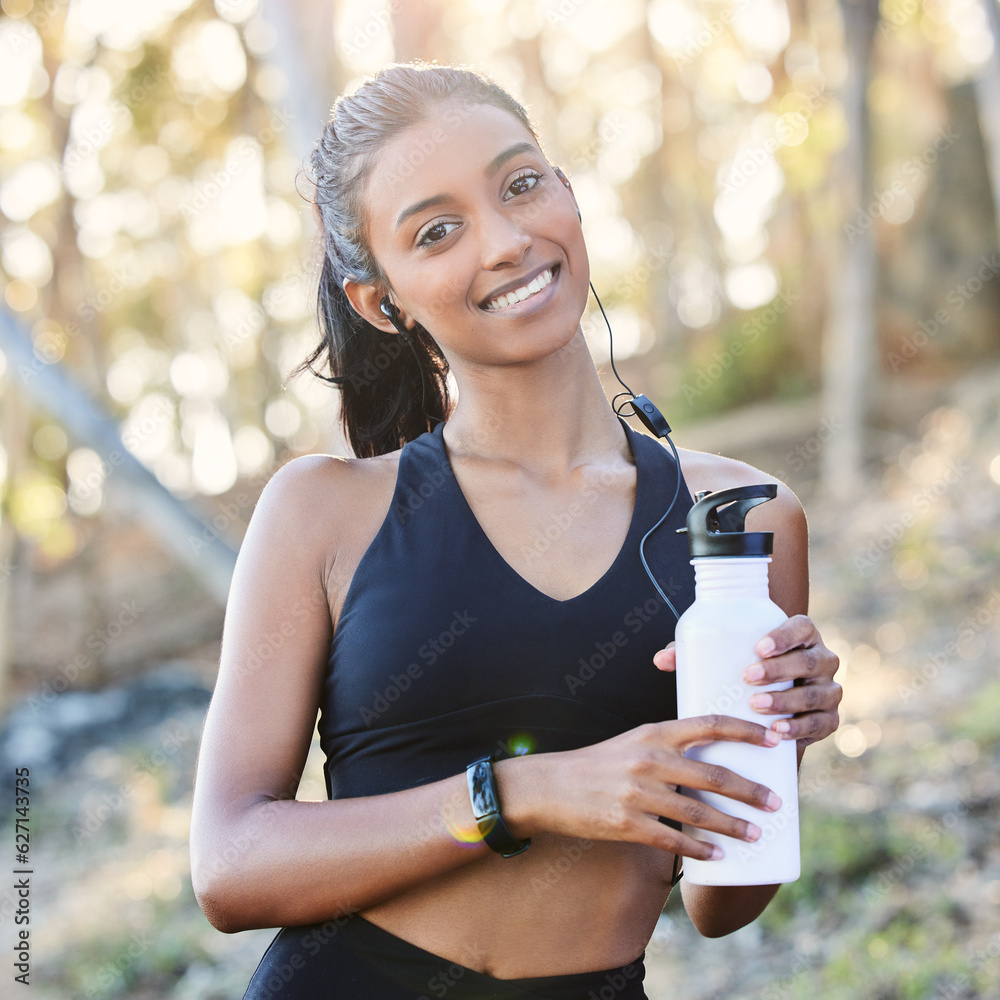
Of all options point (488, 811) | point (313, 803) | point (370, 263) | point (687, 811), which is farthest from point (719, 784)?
point (370, 263)

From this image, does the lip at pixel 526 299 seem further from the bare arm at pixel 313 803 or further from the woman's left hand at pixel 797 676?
the woman's left hand at pixel 797 676

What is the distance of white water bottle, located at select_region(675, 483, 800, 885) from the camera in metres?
1.57

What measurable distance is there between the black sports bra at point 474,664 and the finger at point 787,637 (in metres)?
0.40

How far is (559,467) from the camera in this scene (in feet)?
7.41

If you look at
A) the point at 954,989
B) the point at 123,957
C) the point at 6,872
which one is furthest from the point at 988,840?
the point at 6,872

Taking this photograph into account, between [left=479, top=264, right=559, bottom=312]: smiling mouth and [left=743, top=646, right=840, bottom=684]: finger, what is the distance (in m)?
0.82

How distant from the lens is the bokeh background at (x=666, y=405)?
18.2 feet

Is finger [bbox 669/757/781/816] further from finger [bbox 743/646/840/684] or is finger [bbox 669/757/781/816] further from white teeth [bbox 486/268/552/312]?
white teeth [bbox 486/268/552/312]

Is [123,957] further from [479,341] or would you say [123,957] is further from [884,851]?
[479,341]

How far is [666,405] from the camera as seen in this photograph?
1650cm

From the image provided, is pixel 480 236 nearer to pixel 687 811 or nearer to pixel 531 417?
pixel 531 417

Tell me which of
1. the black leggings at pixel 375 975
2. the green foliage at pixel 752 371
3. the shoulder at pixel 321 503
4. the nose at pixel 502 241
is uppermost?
the nose at pixel 502 241

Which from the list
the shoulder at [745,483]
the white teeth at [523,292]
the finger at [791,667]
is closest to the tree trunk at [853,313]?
the shoulder at [745,483]

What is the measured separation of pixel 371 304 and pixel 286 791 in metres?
1.02
